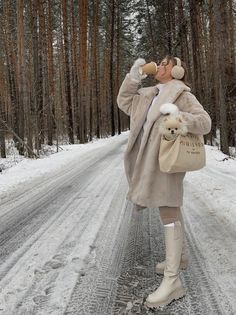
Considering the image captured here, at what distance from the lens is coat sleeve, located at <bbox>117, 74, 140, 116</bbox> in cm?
343

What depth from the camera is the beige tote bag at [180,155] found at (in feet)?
9.93

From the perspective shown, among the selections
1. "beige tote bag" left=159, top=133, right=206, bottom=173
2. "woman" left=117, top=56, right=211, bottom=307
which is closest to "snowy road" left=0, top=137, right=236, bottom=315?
"woman" left=117, top=56, right=211, bottom=307

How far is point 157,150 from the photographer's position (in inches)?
128

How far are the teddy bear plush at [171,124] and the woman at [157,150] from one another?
0.01 metres

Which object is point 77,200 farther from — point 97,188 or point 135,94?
point 135,94

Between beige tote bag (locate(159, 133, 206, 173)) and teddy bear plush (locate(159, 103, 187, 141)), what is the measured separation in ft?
0.12

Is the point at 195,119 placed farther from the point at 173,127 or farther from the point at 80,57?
the point at 80,57

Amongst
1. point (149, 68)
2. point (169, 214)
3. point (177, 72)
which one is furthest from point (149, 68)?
point (169, 214)

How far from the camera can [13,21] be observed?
28797mm

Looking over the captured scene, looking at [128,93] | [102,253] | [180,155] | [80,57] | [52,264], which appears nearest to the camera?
[180,155]

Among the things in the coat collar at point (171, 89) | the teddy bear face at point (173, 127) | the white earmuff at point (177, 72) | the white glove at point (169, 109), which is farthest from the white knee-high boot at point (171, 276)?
the white earmuff at point (177, 72)

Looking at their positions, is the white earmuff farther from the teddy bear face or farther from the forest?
the forest

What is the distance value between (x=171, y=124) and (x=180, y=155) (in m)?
0.23

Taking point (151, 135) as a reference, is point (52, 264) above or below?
below
